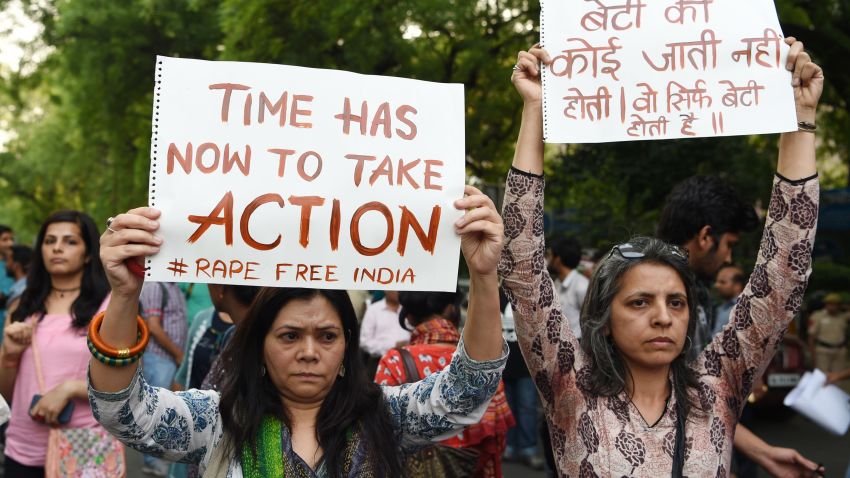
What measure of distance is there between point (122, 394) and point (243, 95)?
32.0 inches

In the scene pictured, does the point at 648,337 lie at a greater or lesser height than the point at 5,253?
lesser

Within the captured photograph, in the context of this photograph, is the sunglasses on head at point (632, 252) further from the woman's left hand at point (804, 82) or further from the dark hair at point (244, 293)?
the dark hair at point (244, 293)

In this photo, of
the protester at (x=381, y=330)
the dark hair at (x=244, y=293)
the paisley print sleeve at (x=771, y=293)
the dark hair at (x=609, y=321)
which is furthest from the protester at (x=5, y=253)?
the paisley print sleeve at (x=771, y=293)

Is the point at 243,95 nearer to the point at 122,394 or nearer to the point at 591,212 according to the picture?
the point at 122,394

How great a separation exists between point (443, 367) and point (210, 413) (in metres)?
1.69

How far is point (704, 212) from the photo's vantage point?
13.0ft

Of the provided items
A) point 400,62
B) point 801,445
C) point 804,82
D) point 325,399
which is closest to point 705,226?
point 804,82

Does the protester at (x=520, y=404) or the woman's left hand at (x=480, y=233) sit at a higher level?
the woman's left hand at (x=480, y=233)

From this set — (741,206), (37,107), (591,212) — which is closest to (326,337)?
(741,206)

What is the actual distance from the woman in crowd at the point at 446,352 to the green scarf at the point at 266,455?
5.31 ft

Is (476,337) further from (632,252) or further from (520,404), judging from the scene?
(520,404)

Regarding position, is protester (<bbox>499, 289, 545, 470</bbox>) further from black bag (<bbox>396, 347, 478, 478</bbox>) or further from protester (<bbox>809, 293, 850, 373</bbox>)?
protester (<bbox>809, 293, 850, 373</bbox>)

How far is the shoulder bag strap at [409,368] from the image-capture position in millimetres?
4035

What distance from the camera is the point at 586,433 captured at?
105 inches
